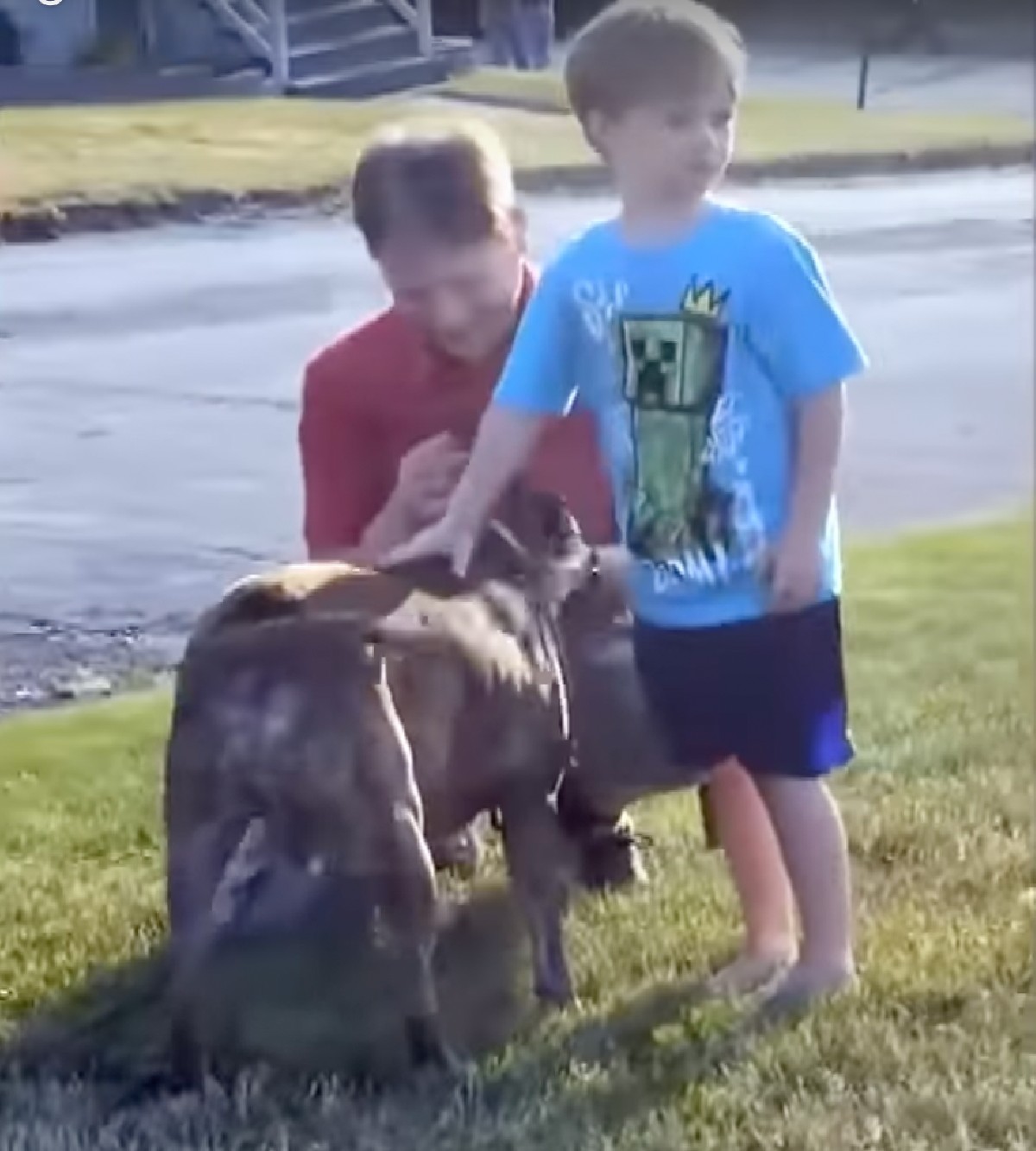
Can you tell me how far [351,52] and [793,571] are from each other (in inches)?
29.8

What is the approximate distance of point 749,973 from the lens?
11.2 ft

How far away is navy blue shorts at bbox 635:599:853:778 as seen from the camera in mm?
3283

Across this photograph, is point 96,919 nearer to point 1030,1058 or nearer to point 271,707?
point 271,707

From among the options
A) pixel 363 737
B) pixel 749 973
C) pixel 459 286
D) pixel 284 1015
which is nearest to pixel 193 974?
pixel 284 1015

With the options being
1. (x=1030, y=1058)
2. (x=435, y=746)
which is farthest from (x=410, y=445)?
(x=1030, y=1058)

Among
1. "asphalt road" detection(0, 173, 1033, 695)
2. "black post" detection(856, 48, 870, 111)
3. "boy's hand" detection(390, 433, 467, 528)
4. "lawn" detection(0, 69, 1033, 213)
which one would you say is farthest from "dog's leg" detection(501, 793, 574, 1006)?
"black post" detection(856, 48, 870, 111)

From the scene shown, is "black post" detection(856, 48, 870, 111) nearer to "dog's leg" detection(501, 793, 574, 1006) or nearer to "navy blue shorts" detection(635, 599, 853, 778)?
"navy blue shorts" detection(635, 599, 853, 778)

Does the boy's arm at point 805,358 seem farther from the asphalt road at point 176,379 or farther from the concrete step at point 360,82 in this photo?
the concrete step at point 360,82

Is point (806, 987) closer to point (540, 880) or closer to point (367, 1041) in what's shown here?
point (540, 880)

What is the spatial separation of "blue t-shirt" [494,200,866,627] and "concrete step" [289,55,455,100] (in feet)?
1.18

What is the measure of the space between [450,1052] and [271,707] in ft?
1.40

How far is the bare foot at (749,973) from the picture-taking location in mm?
3381

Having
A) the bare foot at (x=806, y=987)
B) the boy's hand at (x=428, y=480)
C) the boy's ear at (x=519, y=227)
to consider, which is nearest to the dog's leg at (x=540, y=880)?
the bare foot at (x=806, y=987)

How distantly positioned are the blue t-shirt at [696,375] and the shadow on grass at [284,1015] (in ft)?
1.49
